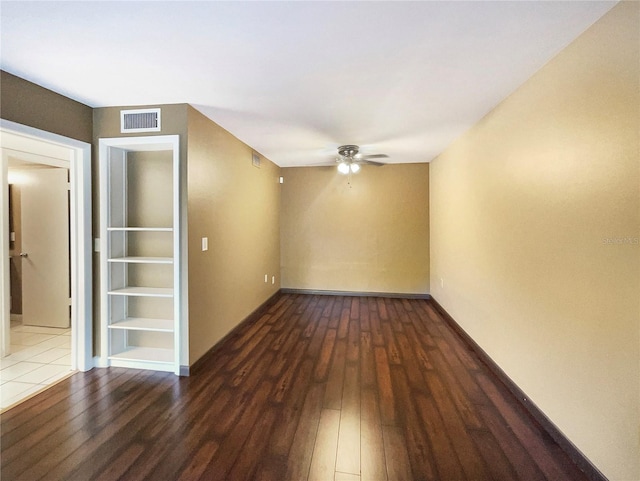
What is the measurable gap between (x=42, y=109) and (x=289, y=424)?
122 inches

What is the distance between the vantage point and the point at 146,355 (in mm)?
Result: 2732

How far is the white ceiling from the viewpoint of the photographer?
1.40 m

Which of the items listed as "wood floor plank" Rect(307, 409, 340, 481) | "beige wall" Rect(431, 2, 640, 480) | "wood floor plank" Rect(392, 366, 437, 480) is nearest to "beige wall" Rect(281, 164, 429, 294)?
"beige wall" Rect(431, 2, 640, 480)

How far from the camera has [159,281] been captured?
285 cm

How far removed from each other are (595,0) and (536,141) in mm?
Answer: 794

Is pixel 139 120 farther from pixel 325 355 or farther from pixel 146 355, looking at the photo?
pixel 325 355

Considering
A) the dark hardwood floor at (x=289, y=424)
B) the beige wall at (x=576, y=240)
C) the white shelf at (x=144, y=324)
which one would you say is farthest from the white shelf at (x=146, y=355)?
the beige wall at (x=576, y=240)

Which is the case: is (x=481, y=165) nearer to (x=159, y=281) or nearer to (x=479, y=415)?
(x=479, y=415)

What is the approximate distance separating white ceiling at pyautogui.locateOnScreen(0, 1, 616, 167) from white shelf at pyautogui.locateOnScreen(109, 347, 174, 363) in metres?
2.43

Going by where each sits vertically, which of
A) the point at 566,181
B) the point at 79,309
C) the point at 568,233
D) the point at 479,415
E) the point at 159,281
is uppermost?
the point at 566,181

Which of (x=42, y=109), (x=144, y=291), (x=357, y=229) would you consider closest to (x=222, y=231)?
(x=144, y=291)

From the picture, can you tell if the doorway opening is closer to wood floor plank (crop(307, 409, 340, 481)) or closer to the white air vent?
the white air vent

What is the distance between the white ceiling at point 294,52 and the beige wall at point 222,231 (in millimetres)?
439

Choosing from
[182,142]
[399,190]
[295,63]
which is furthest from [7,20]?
[399,190]
